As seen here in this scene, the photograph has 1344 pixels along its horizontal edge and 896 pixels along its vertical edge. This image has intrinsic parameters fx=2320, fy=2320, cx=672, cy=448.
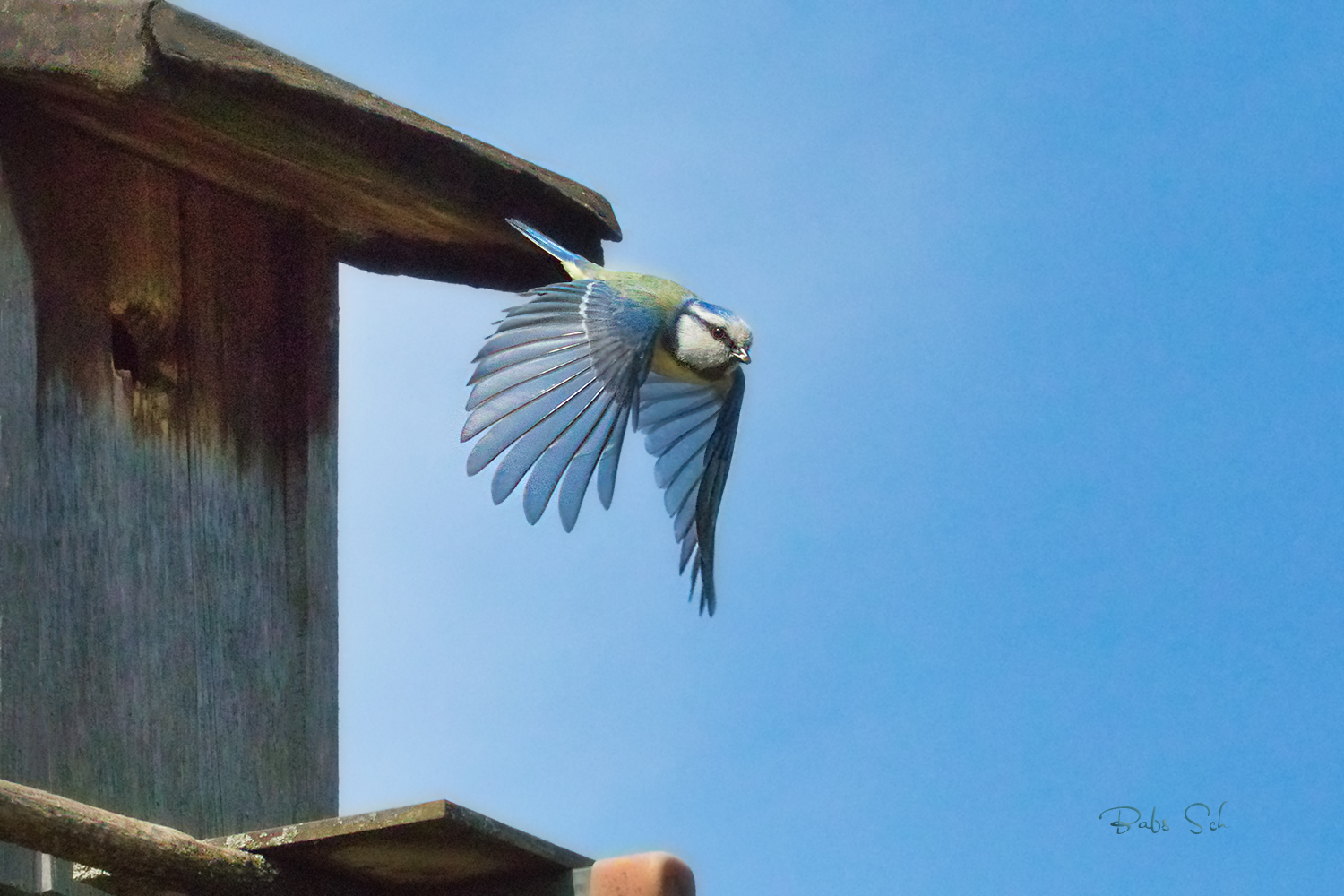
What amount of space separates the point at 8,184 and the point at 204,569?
684mm

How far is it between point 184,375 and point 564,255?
2.30ft

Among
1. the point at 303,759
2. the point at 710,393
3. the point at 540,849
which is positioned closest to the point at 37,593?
the point at 303,759

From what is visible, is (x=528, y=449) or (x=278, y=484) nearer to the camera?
(x=528, y=449)

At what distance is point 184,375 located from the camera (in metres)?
3.85

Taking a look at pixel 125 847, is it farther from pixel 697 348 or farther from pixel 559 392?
pixel 697 348

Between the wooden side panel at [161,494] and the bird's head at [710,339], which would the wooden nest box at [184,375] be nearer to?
the wooden side panel at [161,494]

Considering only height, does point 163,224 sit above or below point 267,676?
above

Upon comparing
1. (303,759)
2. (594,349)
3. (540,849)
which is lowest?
(540,849)

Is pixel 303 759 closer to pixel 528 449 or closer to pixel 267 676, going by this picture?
pixel 267 676

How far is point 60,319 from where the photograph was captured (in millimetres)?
3668

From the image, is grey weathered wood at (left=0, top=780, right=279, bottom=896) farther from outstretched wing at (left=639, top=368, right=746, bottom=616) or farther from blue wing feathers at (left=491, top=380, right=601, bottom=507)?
outstretched wing at (left=639, top=368, right=746, bottom=616)

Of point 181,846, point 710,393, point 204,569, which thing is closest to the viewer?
point 181,846

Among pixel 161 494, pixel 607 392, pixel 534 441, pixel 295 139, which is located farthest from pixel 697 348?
pixel 161 494

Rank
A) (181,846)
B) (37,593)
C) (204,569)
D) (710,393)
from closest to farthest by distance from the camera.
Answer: (181,846)
(37,593)
(204,569)
(710,393)
